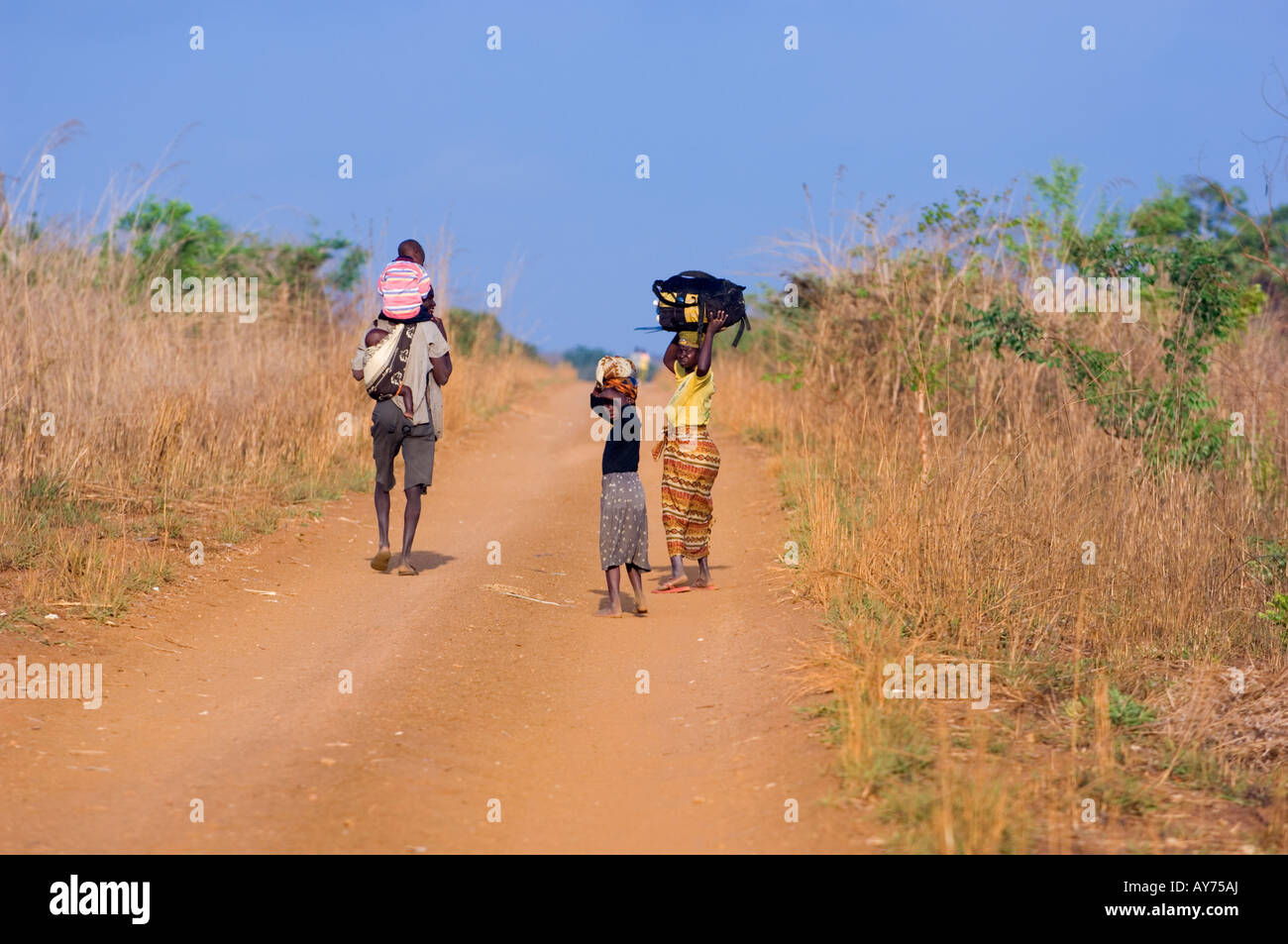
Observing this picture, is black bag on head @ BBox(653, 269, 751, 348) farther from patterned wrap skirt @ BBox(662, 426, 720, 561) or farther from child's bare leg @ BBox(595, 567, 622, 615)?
child's bare leg @ BBox(595, 567, 622, 615)

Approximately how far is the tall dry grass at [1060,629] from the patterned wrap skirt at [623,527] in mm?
1035

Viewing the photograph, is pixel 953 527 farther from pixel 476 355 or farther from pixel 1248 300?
pixel 476 355

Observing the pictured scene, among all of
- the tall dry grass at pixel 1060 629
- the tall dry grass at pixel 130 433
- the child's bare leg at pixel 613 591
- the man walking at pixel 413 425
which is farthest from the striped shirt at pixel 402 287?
the tall dry grass at pixel 1060 629

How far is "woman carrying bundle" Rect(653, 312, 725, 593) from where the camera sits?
8242mm

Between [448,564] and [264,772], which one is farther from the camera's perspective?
[448,564]

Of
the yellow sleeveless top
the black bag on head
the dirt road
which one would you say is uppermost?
the black bag on head

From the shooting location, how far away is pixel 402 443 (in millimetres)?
8812

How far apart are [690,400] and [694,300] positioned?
25.4 inches

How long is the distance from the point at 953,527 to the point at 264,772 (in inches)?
148

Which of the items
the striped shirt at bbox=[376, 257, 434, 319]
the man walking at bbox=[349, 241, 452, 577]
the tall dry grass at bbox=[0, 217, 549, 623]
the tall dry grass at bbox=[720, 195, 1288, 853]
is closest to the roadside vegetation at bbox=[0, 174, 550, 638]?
the tall dry grass at bbox=[0, 217, 549, 623]

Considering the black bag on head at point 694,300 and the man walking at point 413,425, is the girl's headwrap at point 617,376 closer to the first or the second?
the black bag on head at point 694,300

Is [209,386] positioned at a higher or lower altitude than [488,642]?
higher
